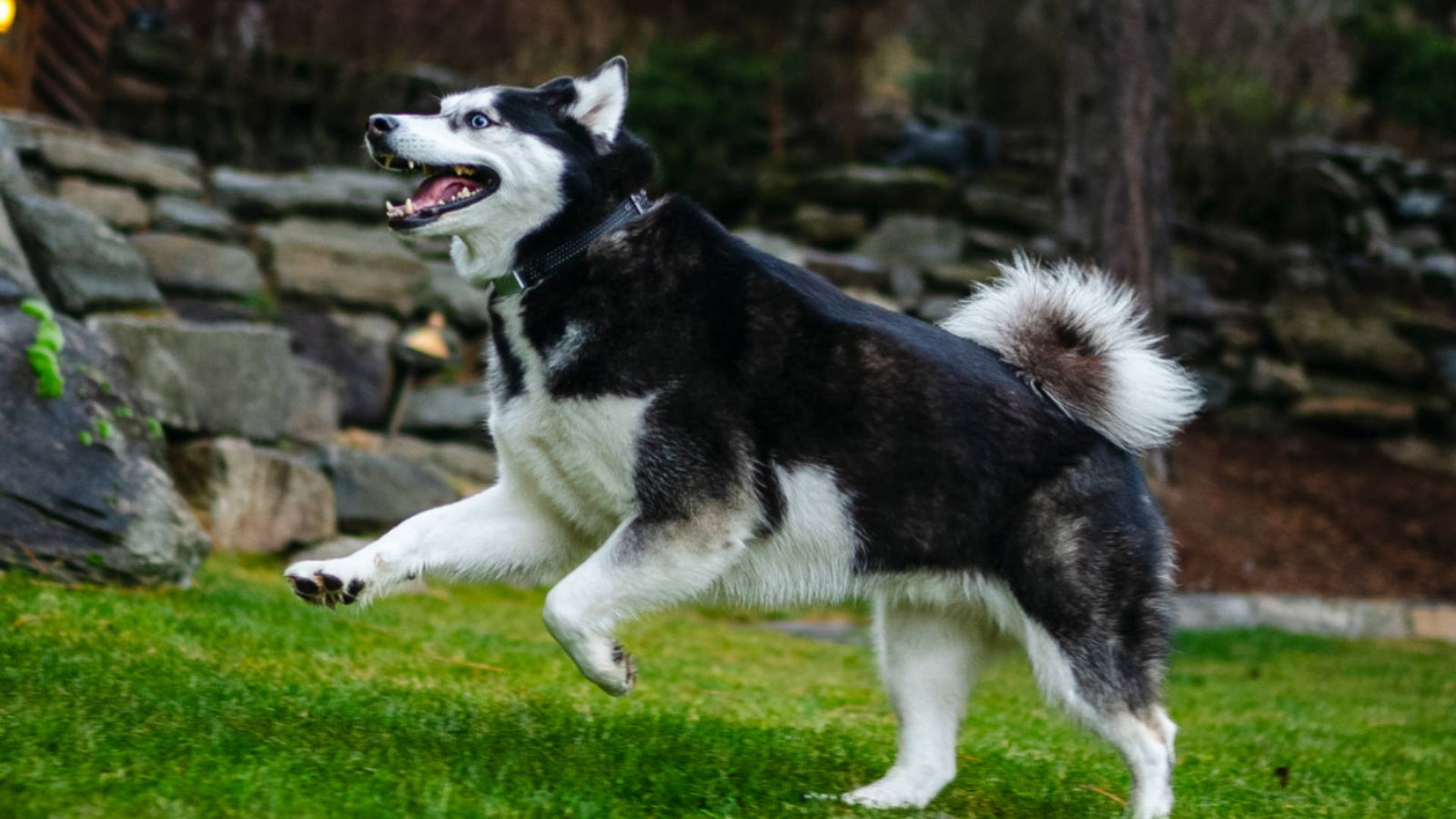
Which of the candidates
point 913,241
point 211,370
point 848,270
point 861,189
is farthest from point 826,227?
point 211,370

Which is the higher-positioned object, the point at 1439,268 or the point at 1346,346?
the point at 1439,268

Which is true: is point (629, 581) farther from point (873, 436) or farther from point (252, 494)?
point (252, 494)

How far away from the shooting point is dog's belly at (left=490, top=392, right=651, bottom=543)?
3.96 m

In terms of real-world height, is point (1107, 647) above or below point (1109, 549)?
below

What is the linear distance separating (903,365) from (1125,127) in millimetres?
8952

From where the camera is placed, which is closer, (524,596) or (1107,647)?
(1107,647)

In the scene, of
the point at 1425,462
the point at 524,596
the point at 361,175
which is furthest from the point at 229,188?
the point at 1425,462

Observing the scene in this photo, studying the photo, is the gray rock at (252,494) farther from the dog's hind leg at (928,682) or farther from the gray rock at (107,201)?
the dog's hind leg at (928,682)

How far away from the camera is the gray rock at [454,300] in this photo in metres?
12.5

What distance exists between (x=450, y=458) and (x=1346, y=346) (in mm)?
10132

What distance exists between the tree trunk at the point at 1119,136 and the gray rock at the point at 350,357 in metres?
6.06

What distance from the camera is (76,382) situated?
22.3 feet

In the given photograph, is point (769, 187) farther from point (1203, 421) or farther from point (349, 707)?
point (349, 707)

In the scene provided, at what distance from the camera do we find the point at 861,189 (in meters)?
15.9
